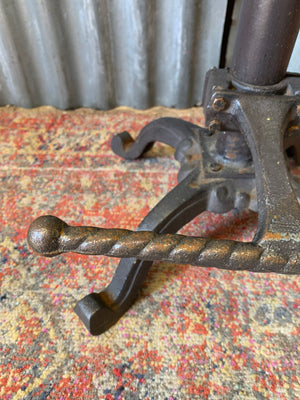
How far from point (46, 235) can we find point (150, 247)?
0.15 metres

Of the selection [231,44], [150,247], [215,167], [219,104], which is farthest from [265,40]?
[231,44]

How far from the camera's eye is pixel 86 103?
148 cm

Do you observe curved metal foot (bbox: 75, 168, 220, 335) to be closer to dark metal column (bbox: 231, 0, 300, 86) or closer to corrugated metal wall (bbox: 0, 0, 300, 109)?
dark metal column (bbox: 231, 0, 300, 86)

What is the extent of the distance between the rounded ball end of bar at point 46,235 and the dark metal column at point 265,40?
0.53 metres

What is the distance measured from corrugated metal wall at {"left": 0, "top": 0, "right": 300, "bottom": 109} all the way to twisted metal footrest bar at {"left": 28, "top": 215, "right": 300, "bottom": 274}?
3.31 feet

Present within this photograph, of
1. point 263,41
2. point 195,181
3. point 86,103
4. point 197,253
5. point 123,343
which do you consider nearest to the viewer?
point 197,253

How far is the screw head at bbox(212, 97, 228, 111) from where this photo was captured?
2.27 ft

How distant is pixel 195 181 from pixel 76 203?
0.42 m

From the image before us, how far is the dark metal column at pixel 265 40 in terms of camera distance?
614 mm

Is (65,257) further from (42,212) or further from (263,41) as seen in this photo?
(263,41)

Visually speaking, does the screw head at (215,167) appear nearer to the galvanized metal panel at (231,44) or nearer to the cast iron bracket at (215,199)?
the cast iron bracket at (215,199)

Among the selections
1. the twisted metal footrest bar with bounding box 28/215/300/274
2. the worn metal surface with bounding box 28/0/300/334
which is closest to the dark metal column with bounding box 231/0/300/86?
the worn metal surface with bounding box 28/0/300/334

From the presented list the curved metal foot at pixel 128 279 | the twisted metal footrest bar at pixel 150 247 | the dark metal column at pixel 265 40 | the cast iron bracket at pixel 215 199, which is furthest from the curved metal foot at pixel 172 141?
the twisted metal footrest bar at pixel 150 247

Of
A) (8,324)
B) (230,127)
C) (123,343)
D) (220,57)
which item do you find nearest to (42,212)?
(8,324)
